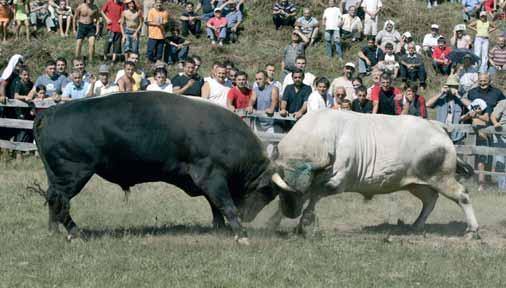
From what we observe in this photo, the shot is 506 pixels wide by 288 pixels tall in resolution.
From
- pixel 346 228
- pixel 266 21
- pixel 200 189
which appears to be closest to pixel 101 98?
pixel 200 189

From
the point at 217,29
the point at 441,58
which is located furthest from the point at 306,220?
the point at 217,29

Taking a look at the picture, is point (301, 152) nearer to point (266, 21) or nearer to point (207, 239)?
point (207, 239)

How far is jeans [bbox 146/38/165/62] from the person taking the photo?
2528cm

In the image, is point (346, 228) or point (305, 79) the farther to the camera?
point (305, 79)

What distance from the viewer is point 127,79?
18625 mm

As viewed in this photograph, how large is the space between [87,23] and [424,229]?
12.8m

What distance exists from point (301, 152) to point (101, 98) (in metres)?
2.53

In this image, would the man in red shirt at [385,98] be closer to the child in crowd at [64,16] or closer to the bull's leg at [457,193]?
the bull's leg at [457,193]

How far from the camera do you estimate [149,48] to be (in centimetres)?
2536

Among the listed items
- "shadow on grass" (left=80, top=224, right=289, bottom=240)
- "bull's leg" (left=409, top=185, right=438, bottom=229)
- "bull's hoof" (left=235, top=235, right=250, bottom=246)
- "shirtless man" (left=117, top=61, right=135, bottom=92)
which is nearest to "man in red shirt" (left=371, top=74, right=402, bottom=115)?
"bull's leg" (left=409, top=185, right=438, bottom=229)

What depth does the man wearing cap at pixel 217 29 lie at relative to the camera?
88.4ft

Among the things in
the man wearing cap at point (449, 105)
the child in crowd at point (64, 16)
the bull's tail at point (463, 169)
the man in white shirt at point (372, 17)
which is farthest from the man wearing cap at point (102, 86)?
the man in white shirt at point (372, 17)

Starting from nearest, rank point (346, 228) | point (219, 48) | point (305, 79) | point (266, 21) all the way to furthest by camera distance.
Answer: point (346, 228) → point (305, 79) → point (219, 48) → point (266, 21)

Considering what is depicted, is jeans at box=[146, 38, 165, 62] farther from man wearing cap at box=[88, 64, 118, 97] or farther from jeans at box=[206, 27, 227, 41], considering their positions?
man wearing cap at box=[88, 64, 118, 97]
